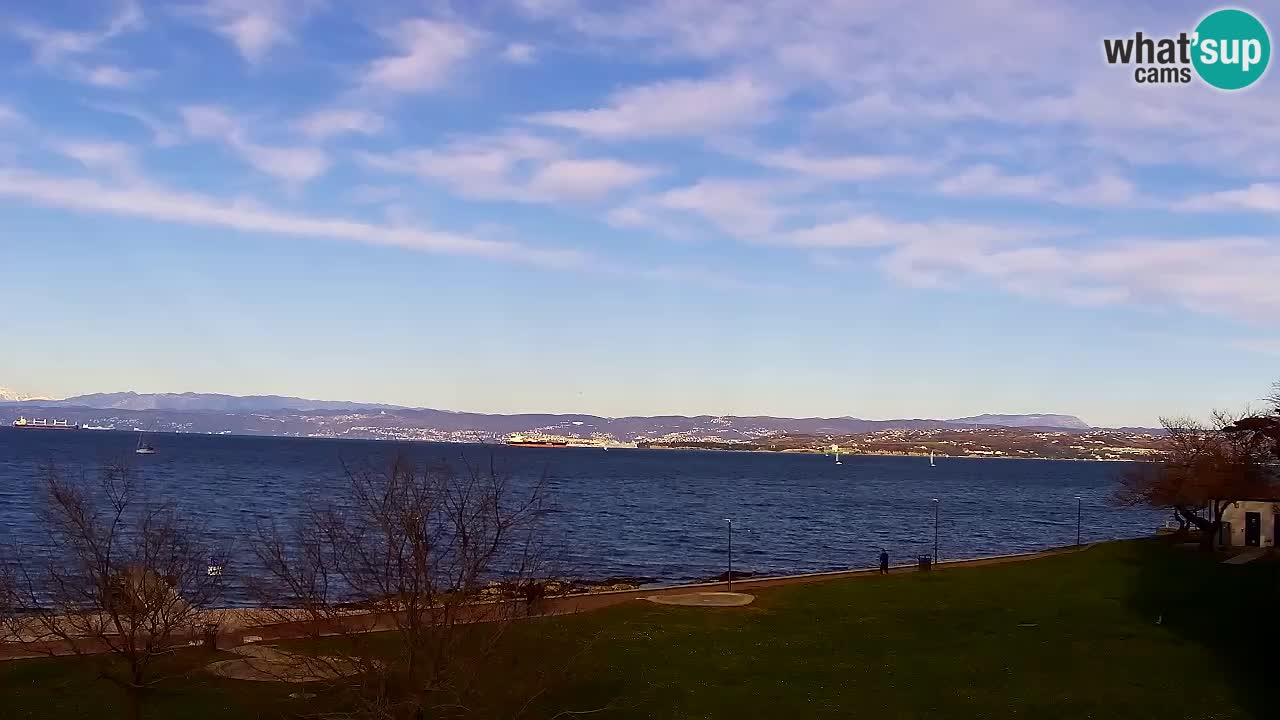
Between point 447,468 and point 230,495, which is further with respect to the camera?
point 230,495

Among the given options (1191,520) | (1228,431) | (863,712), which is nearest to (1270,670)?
(863,712)

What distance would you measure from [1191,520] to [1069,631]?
32.4 metres

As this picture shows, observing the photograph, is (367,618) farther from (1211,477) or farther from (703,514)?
(703,514)

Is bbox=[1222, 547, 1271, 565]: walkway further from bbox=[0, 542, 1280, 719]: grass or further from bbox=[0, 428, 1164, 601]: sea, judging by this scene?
bbox=[0, 428, 1164, 601]: sea

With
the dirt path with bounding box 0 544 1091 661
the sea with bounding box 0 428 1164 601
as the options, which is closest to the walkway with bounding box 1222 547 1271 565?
the dirt path with bounding box 0 544 1091 661

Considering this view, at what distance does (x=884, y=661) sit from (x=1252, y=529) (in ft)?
122

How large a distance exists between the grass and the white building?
16.3 m

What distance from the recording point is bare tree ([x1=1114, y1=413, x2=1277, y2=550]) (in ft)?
184

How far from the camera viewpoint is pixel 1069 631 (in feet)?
107

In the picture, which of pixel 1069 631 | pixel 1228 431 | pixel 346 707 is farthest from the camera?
pixel 1228 431

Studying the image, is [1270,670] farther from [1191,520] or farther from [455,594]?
[1191,520]

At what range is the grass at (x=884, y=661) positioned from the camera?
24.2m

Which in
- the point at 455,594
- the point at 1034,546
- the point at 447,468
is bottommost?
the point at 1034,546

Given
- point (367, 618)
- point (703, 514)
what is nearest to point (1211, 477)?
point (367, 618)
